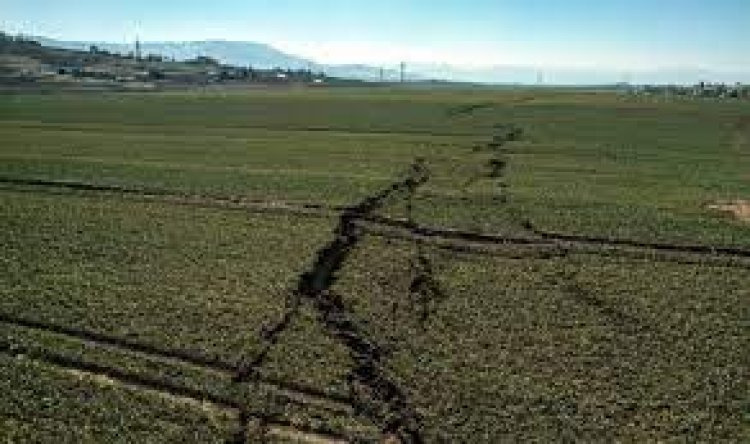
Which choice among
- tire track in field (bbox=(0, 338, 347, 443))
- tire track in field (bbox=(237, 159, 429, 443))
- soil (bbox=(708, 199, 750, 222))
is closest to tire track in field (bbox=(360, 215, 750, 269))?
tire track in field (bbox=(237, 159, 429, 443))

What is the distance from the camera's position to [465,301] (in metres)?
25.5

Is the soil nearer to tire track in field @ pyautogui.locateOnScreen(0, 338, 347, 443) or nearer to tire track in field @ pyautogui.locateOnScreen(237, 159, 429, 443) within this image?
tire track in field @ pyautogui.locateOnScreen(237, 159, 429, 443)

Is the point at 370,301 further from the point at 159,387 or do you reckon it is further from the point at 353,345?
the point at 159,387

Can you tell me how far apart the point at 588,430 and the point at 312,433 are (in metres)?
5.39

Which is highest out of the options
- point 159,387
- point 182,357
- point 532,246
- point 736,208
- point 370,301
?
point 736,208

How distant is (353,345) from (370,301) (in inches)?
141

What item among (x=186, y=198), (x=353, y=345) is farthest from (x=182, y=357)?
(x=186, y=198)

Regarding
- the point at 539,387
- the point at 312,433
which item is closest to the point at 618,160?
the point at 539,387

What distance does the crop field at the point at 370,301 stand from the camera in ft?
60.1

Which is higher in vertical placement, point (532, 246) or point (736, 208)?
point (736, 208)

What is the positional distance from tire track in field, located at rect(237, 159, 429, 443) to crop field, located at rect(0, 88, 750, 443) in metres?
0.07

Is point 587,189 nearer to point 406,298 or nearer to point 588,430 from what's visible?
point 406,298

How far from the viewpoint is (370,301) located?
83.0 feet

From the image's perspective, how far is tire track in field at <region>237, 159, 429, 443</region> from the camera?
715 inches
